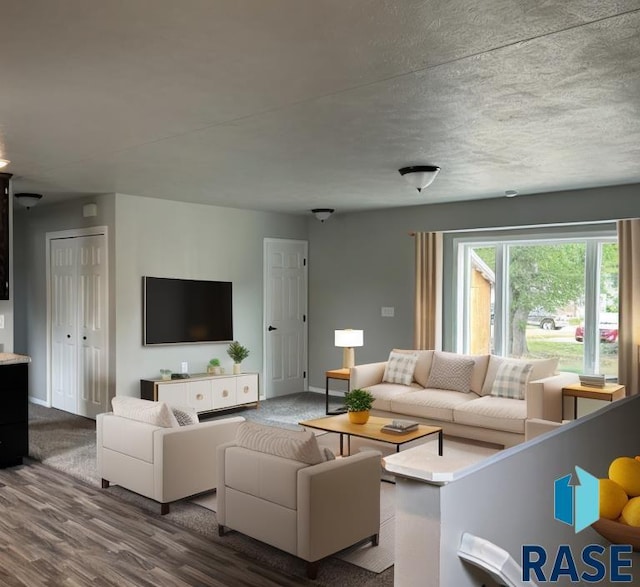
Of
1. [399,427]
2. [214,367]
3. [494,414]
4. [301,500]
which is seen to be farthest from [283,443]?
[214,367]

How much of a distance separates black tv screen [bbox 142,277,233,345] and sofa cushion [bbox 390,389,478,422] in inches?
97.3

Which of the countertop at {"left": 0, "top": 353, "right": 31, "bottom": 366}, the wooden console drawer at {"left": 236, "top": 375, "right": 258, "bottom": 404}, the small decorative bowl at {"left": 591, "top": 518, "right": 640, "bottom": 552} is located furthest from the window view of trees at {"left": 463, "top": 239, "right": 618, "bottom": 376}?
the small decorative bowl at {"left": 591, "top": 518, "right": 640, "bottom": 552}

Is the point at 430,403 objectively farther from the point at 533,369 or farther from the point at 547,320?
the point at 547,320

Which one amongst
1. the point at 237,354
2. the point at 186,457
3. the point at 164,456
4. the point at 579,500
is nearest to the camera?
the point at 579,500

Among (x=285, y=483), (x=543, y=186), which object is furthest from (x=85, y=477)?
(x=543, y=186)

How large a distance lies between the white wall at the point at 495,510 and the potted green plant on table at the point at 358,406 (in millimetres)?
2800

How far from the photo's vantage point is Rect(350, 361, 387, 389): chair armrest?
671 centimetres

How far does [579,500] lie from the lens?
170cm

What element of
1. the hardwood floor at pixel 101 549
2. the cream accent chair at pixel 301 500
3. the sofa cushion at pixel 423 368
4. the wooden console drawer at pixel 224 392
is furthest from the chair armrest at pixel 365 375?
the cream accent chair at pixel 301 500

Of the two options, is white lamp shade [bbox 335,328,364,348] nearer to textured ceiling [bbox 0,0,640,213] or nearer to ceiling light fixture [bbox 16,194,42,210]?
textured ceiling [bbox 0,0,640,213]

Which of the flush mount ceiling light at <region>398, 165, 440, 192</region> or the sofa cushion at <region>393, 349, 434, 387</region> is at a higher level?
the flush mount ceiling light at <region>398, 165, 440, 192</region>

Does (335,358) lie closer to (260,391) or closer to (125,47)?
(260,391)

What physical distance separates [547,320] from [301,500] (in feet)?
15.1

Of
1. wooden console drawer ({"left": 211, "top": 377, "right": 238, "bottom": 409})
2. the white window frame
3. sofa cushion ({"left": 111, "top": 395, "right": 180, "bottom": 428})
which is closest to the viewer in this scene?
sofa cushion ({"left": 111, "top": 395, "right": 180, "bottom": 428})
